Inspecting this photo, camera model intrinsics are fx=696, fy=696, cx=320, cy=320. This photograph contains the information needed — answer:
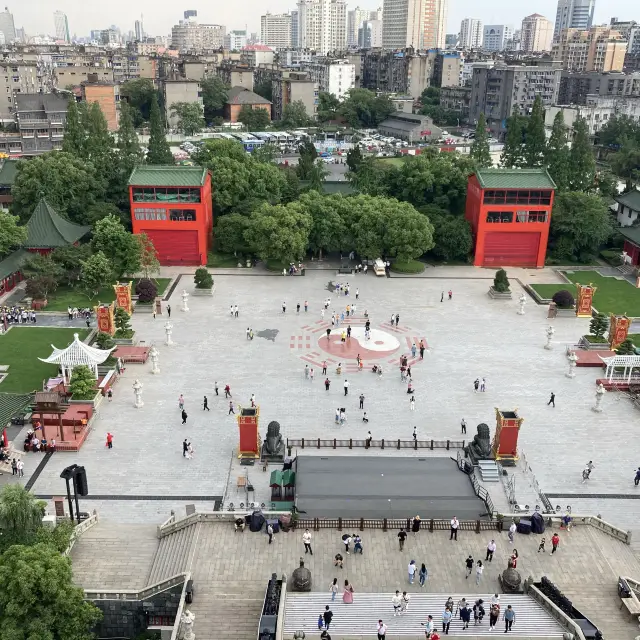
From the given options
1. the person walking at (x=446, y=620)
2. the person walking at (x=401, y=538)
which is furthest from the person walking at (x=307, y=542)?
the person walking at (x=446, y=620)

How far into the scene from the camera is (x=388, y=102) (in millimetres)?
141625

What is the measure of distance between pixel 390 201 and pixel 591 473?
3300 centimetres

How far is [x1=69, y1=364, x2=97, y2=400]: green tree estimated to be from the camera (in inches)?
1363

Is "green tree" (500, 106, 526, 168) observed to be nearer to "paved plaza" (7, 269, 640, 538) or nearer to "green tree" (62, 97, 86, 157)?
"paved plaza" (7, 269, 640, 538)

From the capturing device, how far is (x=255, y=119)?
133 m

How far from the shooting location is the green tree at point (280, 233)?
5509 cm

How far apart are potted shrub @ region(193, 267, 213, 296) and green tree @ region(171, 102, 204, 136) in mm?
82232

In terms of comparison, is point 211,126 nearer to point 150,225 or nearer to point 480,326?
point 150,225

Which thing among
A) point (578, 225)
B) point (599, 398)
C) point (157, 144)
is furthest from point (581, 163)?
point (157, 144)

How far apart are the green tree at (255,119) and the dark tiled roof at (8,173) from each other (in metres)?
69.8

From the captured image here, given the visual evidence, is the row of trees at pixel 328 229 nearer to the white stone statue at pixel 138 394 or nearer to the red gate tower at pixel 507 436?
the white stone statue at pixel 138 394

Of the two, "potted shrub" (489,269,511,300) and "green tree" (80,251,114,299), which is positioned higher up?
Result: "green tree" (80,251,114,299)

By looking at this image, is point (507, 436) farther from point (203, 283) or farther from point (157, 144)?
point (157, 144)

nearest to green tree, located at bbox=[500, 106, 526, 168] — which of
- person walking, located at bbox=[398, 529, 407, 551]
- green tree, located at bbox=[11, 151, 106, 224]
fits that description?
green tree, located at bbox=[11, 151, 106, 224]
